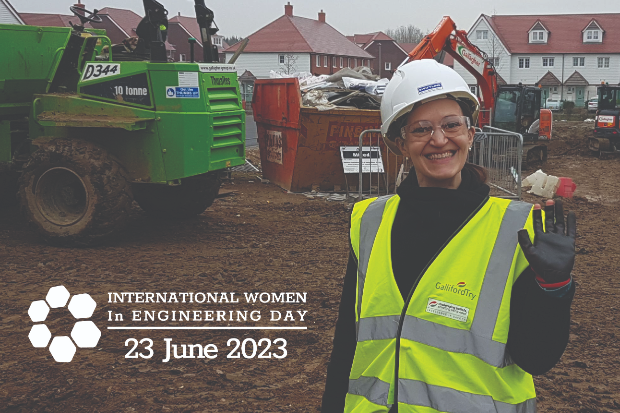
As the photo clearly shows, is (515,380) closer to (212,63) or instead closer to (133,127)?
(133,127)

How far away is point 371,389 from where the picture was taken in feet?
6.99

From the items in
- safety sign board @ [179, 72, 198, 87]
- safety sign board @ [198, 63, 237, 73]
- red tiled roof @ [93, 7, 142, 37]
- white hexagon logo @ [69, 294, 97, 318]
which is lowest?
white hexagon logo @ [69, 294, 97, 318]

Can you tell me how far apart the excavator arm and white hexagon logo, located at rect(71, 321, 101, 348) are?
836cm

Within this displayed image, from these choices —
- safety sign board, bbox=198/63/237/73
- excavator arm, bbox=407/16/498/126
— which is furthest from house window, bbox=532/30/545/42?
safety sign board, bbox=198/63/237/73

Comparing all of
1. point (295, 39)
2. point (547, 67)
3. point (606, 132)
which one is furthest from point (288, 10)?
point (606, 132)

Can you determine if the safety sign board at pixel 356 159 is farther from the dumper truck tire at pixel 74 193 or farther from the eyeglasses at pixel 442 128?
the eyeglasses at pixel 442 128

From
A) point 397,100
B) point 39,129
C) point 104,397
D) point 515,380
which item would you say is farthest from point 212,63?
point 515,380

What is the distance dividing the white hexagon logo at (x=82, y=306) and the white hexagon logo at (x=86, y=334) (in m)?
0.25

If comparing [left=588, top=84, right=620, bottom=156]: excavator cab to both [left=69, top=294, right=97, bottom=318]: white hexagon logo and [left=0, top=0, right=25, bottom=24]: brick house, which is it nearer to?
[left=69, top=294, right=97, bottom=318]: white hexagon logo

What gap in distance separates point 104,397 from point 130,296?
223 cm

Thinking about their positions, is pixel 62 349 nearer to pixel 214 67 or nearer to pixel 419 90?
pixel 419 90

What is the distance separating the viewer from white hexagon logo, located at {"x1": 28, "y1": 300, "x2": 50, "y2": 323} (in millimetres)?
6071

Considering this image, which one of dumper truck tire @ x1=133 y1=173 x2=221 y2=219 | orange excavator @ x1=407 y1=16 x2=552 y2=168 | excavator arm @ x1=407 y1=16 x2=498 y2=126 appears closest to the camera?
dumper truck tire @ x1=133 y1=173 x2=221 y2=219

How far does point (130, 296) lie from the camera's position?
667cm
